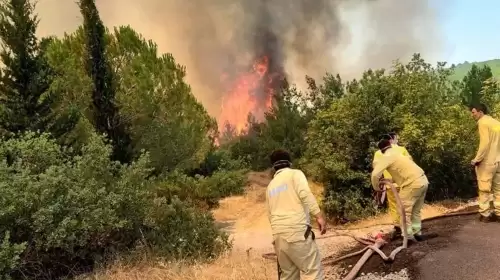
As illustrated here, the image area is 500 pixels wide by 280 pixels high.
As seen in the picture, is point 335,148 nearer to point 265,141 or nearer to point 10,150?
point 10,150

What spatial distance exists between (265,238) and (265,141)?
1903cm

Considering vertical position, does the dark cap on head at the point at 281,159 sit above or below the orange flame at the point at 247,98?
below

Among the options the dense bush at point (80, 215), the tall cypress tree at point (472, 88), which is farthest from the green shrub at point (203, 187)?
the tall cypress tree at point (472, 88)

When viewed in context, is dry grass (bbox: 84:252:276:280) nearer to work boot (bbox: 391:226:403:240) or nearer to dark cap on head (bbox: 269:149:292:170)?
work boot (bbox: 391:226:403:240)

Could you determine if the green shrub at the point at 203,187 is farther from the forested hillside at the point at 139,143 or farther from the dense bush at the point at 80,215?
the dense bush at the point at 80,215

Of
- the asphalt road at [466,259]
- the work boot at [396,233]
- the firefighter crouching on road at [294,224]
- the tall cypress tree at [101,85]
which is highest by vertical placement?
the tall cypress tree at [101,85]

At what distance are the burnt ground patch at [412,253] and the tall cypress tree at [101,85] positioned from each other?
40.6 feet

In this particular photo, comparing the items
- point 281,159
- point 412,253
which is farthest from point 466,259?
point 281,159

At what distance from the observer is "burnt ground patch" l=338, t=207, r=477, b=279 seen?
753 centimetres

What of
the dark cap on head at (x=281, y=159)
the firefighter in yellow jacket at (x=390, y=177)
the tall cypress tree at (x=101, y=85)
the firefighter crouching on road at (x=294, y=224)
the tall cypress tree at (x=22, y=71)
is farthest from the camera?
the tall cypress tree at (x=101, y=85)

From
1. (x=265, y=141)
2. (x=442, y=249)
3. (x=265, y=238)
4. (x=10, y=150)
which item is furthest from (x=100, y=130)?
(x=265, y=141)

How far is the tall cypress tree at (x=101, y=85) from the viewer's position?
19172mm

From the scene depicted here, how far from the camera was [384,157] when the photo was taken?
8.37m

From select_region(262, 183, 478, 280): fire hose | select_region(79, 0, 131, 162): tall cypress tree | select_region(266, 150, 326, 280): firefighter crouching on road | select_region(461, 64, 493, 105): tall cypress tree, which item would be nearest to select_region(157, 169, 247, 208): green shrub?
select_region(79, 0, 131, 162): tall cypress tree
